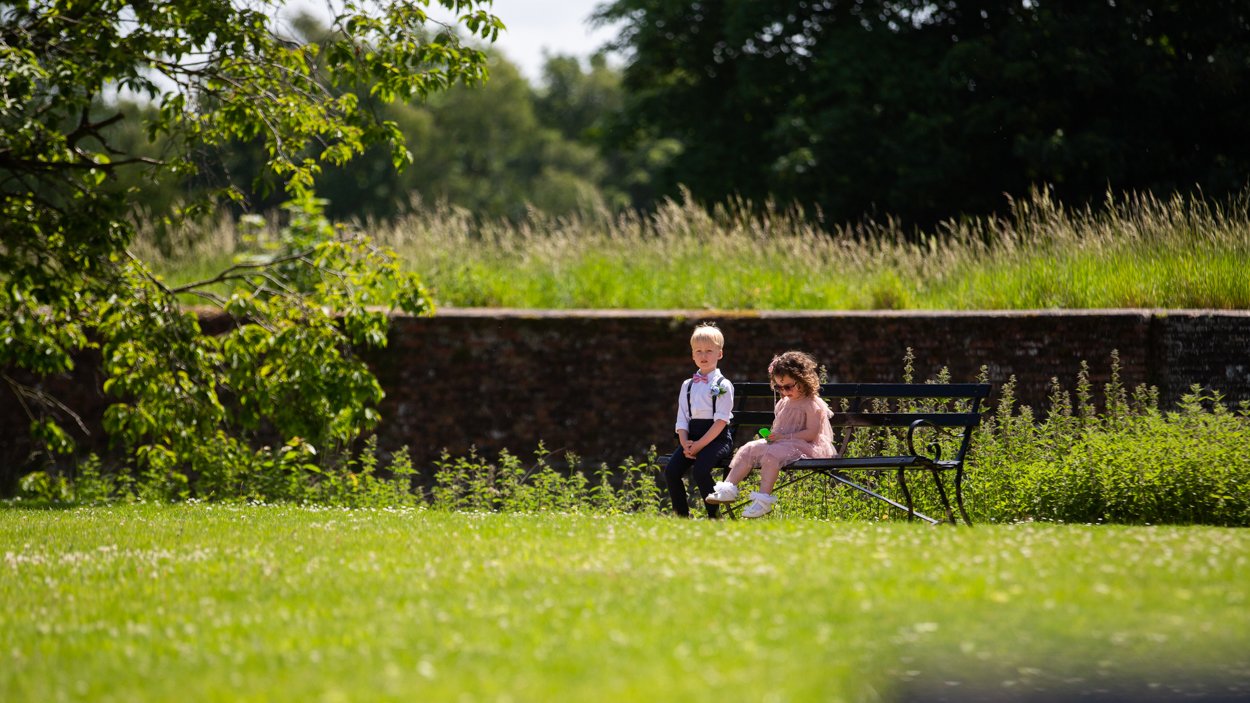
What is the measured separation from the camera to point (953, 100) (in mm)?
22766

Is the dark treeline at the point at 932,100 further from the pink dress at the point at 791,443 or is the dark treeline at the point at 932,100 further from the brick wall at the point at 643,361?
the pink dress at the point at 791,443

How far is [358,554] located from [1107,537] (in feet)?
13.3

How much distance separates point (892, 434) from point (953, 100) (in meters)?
13.6

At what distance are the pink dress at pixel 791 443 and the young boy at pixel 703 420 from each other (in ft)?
0.63

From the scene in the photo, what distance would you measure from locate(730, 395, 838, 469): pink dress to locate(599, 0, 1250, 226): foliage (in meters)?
11.3

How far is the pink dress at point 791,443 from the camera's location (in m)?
8.91

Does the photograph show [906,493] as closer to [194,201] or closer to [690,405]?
[690,405]

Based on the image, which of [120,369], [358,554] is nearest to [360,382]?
[120,369]

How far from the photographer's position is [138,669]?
4.65 meters

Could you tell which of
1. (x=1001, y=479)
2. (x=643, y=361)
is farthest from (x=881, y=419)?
(x=643, y=361)

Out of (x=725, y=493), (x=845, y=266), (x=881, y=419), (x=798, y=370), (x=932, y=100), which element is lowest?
(x=725, y=493)

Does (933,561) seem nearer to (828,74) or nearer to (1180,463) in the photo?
(1180,463)

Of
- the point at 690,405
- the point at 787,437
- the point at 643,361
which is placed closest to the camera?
the point at 787,437

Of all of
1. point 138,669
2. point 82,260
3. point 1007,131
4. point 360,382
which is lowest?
point 138,669
